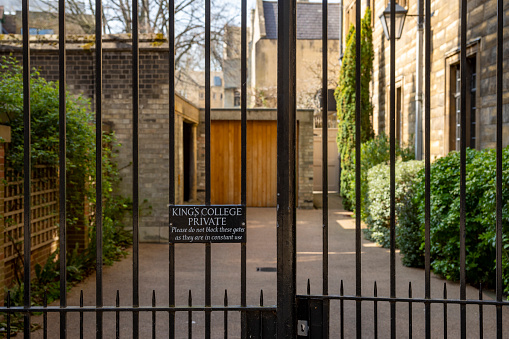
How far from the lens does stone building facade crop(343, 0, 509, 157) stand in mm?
8148

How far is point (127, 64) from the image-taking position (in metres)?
10.3

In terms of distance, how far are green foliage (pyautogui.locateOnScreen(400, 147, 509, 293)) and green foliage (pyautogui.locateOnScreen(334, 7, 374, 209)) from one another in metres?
7.60

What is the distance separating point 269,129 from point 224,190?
2546 mm

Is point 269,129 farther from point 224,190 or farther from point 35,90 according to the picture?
point 35,90

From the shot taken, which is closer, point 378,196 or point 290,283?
point 290,283

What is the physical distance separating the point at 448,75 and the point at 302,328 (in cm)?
858

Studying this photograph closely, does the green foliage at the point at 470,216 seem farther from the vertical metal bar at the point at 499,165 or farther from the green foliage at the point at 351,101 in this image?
the green foliage at the point at 351,101

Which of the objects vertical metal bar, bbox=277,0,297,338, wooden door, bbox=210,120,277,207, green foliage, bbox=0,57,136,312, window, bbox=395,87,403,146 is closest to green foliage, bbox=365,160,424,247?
window, bbox=395,87,403,146

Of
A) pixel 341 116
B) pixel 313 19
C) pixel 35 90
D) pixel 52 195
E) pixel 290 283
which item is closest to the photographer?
pixel 290 283

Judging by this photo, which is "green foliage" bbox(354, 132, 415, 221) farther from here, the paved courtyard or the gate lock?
the gate lock

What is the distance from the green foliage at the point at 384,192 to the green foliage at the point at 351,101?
13.2ft

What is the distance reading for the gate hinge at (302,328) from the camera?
2621 mm

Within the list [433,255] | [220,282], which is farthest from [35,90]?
[433,255]

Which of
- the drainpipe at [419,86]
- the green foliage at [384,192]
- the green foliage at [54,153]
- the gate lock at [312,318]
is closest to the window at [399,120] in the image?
the drainpipe at [419,86]
